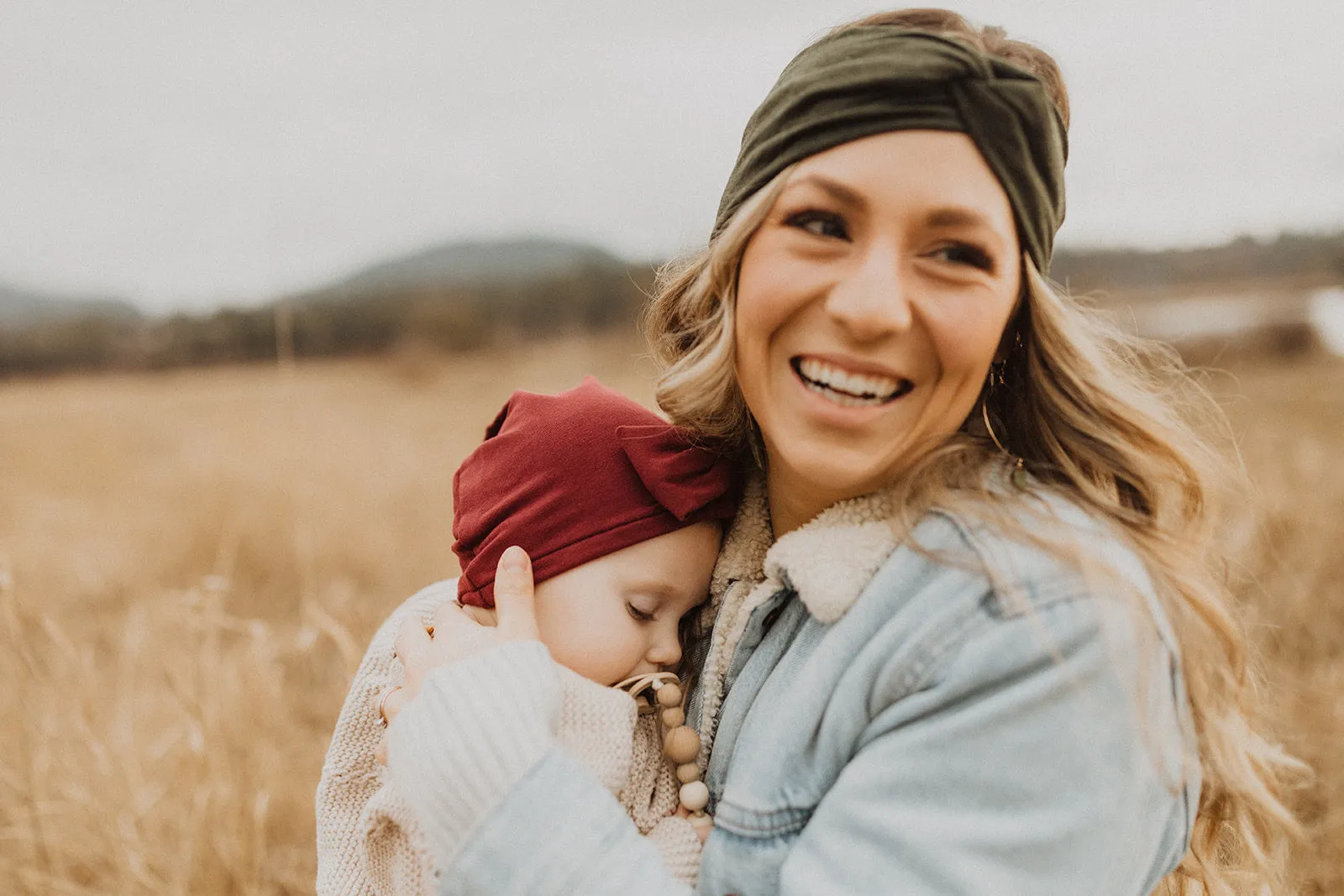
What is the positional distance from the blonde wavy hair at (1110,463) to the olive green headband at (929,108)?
63 millimetres

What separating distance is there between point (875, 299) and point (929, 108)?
269 mm

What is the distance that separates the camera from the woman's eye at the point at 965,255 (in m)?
1.36

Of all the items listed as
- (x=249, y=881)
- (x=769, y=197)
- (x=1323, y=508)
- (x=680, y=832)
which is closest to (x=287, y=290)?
(x=249, y=881)

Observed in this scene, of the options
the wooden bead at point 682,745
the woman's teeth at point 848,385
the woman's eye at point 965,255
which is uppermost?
the woman's eye at point 965,255

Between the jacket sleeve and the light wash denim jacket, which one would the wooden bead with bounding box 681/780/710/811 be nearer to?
the light wash denim jacket

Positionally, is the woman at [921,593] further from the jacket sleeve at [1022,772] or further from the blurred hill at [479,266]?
the blurred hill at [479,266]

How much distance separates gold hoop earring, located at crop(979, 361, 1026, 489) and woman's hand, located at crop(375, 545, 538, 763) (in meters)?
0.79

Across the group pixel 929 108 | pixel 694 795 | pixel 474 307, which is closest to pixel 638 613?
pixel 694 795

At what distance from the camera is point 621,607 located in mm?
1690

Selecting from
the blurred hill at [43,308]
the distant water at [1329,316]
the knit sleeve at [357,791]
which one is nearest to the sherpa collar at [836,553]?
the knit sleeve at [357,791]

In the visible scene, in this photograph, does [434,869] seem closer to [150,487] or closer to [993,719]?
[993,719]

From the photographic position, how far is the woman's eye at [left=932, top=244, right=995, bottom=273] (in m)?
1.36

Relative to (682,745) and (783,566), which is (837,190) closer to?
(783,566)

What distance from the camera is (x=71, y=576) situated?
5.81 metres
